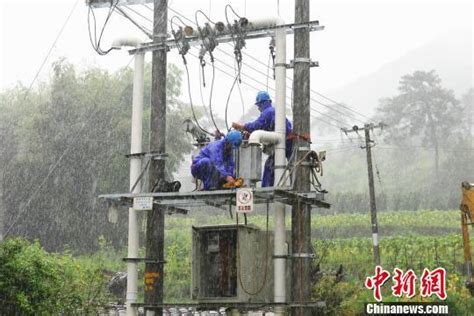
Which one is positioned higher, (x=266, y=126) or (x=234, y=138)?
(x=266, y=126)

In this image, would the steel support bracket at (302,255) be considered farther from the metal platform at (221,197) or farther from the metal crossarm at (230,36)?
the metal crossarm at (230,36)

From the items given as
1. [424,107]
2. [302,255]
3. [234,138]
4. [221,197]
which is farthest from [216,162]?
[424,107]

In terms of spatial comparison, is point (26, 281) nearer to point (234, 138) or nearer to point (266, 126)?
point (266, 126)

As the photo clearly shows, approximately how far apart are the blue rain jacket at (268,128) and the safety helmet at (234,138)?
0.52m

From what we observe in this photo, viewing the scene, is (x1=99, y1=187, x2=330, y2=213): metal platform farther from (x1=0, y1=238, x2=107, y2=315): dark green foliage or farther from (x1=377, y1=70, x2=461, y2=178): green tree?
(x1=377, y1=70, x2=461, y2=178): green tree

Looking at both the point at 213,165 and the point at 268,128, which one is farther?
the point at 268,128

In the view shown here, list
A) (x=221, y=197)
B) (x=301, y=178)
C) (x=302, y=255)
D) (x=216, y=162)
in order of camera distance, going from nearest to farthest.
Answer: (x=221, y=197)
(x=302, y=255)
(x=301, y=178)
(x=216, y=162)

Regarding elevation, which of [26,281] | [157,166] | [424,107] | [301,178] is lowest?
[26,281]

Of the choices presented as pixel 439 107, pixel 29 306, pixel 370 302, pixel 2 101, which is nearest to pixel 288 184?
pixel 29 306

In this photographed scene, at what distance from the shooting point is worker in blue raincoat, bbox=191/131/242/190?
33.2 feet

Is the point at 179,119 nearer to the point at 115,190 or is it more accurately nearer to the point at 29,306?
the point at 115,190

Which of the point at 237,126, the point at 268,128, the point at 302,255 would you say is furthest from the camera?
the point at 268,128

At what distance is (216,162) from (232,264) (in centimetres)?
137

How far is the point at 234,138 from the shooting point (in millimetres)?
10039
